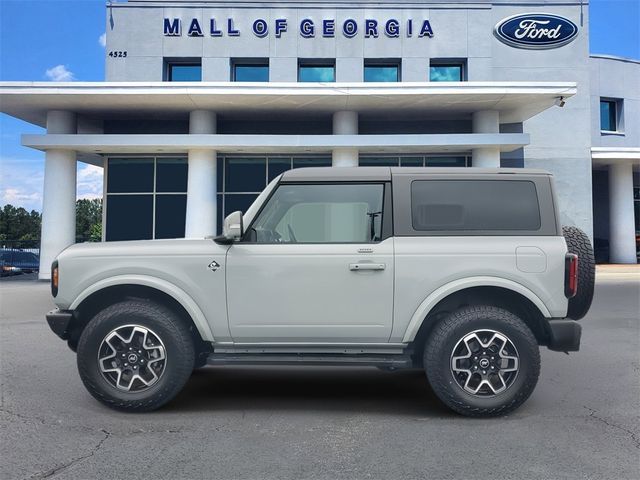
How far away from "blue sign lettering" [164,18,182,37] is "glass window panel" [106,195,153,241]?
7188mm

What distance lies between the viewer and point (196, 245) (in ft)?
15.0

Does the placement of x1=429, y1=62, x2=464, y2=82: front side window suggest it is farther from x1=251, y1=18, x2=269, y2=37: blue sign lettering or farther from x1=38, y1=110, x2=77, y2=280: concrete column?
x1=38, y1=110, x2=77, y2=280: concrete column

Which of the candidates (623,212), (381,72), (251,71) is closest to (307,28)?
(251,71)

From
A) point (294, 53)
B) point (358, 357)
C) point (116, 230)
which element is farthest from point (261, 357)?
point (294, 53)

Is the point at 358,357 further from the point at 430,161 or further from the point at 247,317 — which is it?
the point at 430,161

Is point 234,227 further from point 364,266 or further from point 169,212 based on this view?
point 169,212

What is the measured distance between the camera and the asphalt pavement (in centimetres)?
344

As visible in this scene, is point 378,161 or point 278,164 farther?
point 278,164

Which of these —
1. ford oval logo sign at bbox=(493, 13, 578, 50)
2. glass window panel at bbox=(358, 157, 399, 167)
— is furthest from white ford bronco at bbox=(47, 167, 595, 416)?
ford oval logo sign at bbox=(493, 13, 578, 50)

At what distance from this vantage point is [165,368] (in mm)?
4406

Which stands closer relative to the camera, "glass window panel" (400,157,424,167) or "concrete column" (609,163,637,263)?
"glass window panel" (400,157,424,167)

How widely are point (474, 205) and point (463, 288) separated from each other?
0.76 meters

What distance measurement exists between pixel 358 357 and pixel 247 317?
1.01 meters

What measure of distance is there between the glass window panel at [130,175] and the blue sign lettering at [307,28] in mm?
8543
